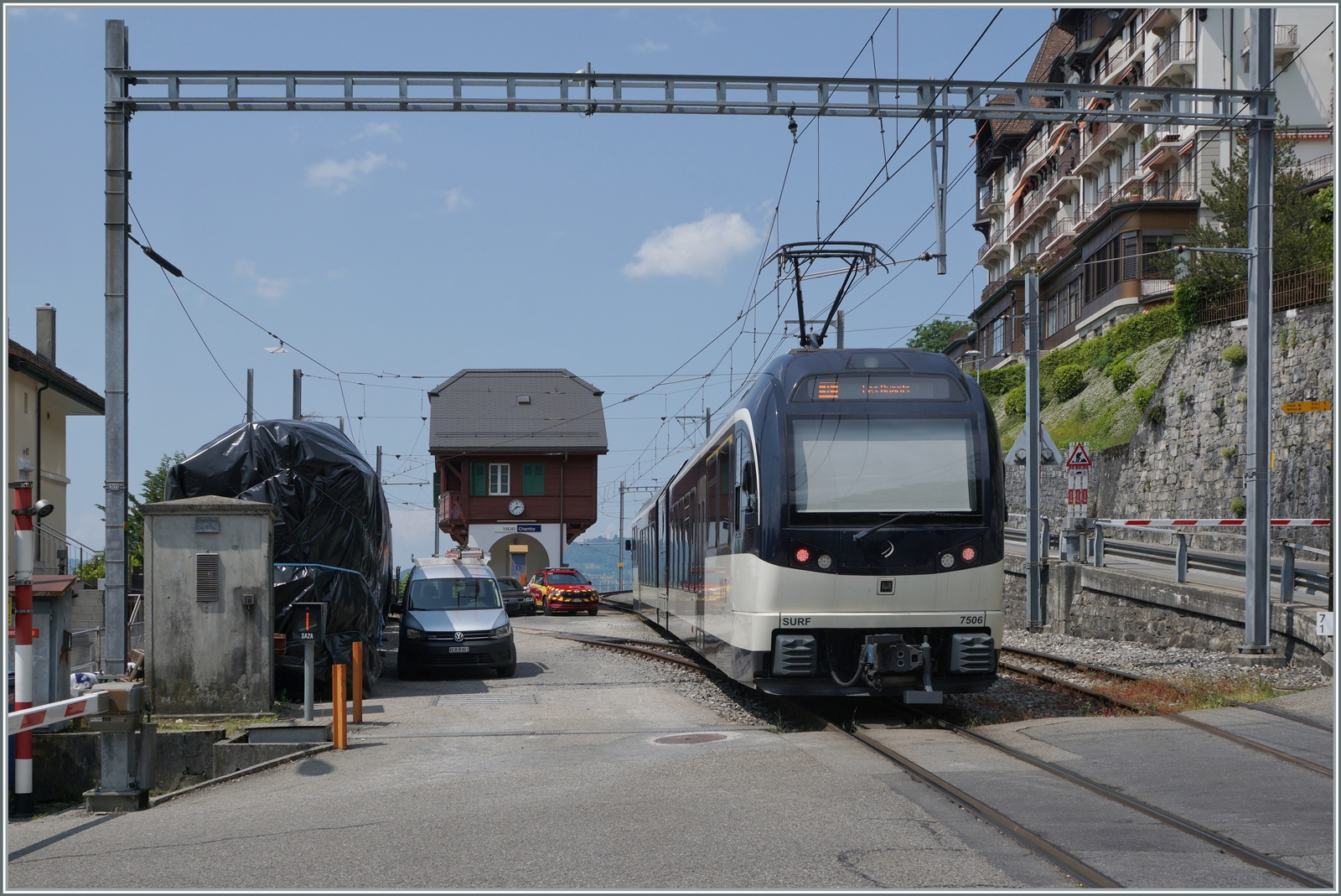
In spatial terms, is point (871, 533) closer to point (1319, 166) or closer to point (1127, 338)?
point (1127, 338)

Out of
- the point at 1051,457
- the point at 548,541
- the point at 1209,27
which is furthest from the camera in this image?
the point at 548,541

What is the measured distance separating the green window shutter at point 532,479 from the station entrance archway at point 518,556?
2.17m

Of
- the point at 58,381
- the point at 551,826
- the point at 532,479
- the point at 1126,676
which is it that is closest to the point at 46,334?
the point at 58,381

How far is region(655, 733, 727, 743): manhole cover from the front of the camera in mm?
11438

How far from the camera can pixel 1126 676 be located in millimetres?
15008

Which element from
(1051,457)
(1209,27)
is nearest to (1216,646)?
(1051,457)

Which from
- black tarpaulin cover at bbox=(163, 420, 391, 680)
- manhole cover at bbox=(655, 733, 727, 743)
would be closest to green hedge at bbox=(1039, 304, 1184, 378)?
black tarpaulin cover at bbox=(163, 420, 391, 680)

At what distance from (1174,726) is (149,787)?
8.44 metres

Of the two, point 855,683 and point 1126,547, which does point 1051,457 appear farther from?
point 855,683

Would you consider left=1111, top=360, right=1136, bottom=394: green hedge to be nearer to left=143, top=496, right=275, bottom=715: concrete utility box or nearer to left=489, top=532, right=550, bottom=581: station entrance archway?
left=489, top=532, right=550, bottom=581: station entrance archway

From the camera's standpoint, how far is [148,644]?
13.3 metres

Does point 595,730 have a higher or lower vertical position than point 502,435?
lower

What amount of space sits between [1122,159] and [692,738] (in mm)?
52847

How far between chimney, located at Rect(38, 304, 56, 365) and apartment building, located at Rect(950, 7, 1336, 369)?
27.8m
